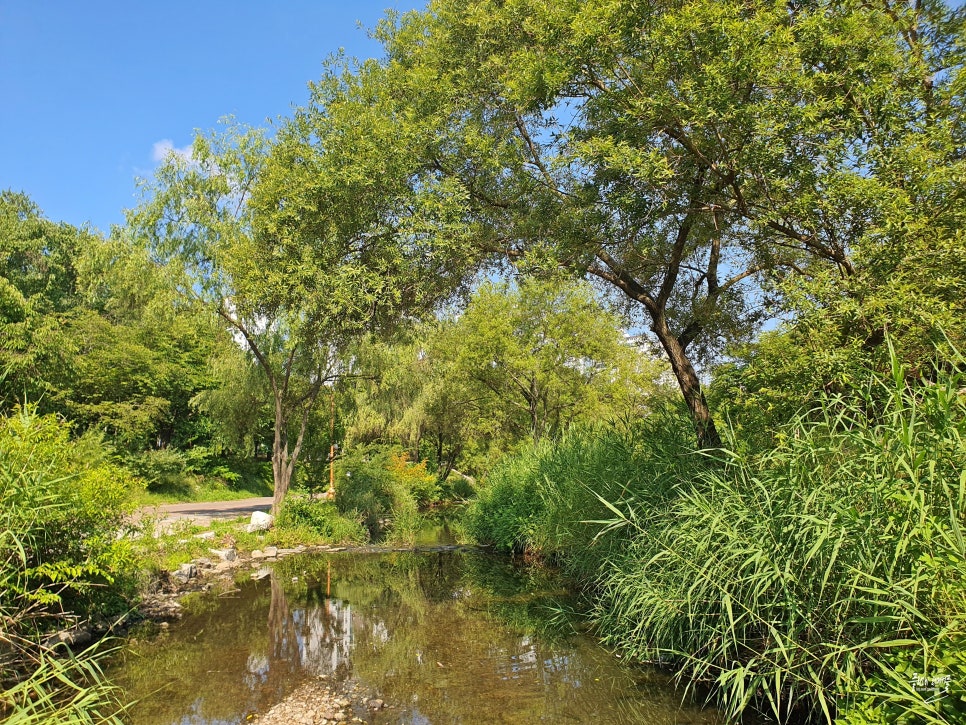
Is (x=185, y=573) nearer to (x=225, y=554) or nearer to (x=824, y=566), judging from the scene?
(x=225, y=554)

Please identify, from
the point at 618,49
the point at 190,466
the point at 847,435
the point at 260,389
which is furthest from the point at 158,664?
the point at 190,466

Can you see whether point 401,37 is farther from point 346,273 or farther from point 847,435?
point 847,435

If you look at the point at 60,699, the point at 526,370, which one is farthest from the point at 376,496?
the point at 60,699

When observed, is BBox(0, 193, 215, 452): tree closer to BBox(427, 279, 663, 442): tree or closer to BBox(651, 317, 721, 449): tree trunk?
BBox(427, 279, 663, 442): tree

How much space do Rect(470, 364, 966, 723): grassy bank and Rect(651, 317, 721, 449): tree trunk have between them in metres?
0.55

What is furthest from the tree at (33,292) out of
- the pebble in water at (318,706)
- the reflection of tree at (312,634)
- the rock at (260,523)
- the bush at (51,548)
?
the pebble in water at (318,706)

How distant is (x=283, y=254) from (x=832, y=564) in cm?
991

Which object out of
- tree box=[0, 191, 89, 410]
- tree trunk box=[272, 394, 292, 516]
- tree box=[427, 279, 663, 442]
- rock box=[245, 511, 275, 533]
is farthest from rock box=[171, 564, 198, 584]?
tree box=[427, 279, 663, 442]

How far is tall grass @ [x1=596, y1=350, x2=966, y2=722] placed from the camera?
12.5ft

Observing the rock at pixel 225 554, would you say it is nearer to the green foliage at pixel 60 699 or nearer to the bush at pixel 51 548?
the bush at pixel 51 548

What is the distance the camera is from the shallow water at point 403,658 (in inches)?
242

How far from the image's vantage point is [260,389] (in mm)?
19406

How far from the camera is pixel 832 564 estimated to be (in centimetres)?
428

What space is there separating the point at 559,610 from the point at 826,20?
28.0 ft
